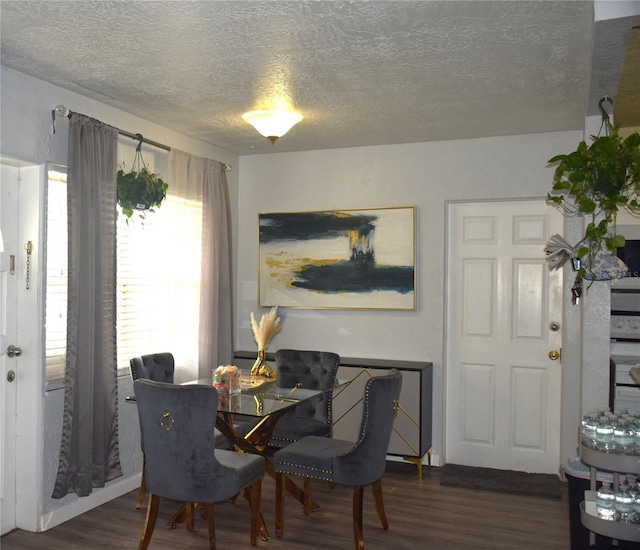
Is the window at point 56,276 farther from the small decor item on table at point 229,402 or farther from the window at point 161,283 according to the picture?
the small decor item on table at point 229,402

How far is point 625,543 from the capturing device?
2.99 metres

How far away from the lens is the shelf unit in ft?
9.21

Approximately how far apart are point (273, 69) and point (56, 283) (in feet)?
6.19

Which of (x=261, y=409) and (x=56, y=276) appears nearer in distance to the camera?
(x=261, y=409)

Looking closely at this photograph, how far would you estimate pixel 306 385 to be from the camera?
4.66m

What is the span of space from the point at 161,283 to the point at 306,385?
138 cm

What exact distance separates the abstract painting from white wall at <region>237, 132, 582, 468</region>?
0.08 m

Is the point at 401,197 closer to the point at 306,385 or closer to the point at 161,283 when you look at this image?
the point at 306,385

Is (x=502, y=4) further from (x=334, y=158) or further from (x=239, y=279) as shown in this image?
(x=239, y=279)

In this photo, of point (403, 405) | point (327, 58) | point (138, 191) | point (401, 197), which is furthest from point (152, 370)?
point (401, 197)

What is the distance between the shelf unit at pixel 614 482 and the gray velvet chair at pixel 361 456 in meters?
1.06

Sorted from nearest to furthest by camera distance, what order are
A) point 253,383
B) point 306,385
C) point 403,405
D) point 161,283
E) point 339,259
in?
point 253,383 < point 306,385 < point 161,283 < point 403,405 < point 339,259

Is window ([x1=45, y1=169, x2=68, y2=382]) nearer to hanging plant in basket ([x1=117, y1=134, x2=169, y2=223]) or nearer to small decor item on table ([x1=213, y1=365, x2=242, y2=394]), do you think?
hanging plant in basket ([x1=117, y1=134, x2=169, y2=223])

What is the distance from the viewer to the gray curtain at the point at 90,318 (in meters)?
Answer: 3.90
